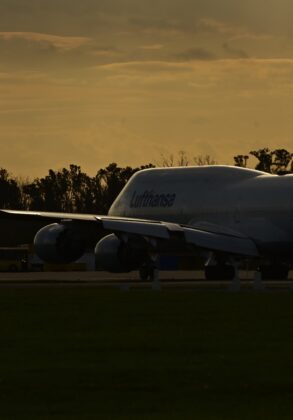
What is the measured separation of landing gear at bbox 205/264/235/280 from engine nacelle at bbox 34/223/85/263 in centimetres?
499

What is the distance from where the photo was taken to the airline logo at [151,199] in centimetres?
5944

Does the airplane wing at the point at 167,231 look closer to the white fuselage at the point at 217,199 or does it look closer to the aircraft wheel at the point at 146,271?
the white fuselage at the point at 217,199

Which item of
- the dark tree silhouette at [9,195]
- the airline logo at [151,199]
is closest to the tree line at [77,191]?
the dark tree silhouette at [9,195]

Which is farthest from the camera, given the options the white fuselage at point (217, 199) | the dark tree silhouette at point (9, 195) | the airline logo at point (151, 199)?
the dark tree silhouette at point (9, 195)

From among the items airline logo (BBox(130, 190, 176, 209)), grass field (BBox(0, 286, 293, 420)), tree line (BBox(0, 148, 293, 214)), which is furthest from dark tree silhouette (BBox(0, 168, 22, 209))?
grass field (BBox(0, 286, 293, 420))

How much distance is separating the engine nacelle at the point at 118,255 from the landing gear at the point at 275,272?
18.3 ft

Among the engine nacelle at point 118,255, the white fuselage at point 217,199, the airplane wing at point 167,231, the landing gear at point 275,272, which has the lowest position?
the landing gear at point 275,272

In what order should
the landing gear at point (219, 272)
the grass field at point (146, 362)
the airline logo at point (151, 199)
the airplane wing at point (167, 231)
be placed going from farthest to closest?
the airline logo at point (151, 199), the landing gear at point (219, 272), the airplane wing at point (167, 231), the grass field at point (146, 362)

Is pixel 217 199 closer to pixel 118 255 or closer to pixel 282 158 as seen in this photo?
pixel 118 255

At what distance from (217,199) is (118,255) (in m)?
6.97

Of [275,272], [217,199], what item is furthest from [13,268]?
[275,272]

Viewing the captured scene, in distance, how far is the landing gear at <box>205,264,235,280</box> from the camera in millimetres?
55156

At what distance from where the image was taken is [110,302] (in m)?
34.0

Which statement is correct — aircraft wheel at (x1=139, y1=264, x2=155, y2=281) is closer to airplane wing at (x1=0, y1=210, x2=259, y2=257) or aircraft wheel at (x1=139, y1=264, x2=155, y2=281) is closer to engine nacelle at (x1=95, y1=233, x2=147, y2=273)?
engine nacelle at (x1=95, y1=233, x2=147, y2=273)
